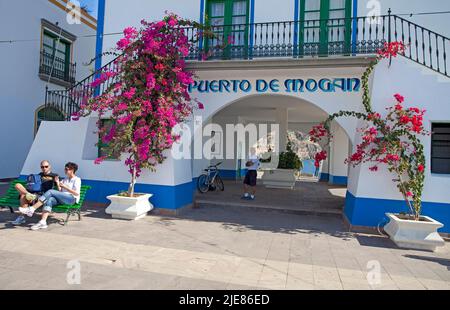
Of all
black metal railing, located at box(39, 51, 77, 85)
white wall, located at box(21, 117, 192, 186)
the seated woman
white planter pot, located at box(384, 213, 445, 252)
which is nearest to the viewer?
white planter pot, located at box(384, 213, 445, 252)

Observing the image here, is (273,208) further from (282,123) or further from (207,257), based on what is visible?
(282,123)

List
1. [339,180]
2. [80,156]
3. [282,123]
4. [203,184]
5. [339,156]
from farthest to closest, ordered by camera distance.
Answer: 1. [339,156]
2. [339,180]
3. [282,123]
4. [203,184]
5. [80,156]

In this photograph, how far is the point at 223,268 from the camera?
4.04 m

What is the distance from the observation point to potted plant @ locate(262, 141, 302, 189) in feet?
40.3

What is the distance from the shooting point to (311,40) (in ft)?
26.0

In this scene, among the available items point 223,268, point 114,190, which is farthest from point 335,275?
point 114,190

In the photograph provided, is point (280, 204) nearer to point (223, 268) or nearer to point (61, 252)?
point (223, 268)

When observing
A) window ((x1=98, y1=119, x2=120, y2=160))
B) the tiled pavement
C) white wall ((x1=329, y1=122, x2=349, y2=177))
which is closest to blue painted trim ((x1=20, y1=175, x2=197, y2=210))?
window ((x1=98, y1=119, x2=120, y2=160))

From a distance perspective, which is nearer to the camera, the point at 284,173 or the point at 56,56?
the point at 284,173

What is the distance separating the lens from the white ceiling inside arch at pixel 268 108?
426 inches

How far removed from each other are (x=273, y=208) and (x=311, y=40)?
4.48 m

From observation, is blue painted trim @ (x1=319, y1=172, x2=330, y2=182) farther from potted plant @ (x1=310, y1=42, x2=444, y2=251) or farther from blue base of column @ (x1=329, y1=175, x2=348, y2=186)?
potted plant @ (x1=310, y1=42, x2=444, y2=251)

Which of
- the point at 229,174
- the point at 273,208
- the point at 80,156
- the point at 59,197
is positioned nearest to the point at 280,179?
the point at 229,174

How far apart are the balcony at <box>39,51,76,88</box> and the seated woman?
897 centimetres
